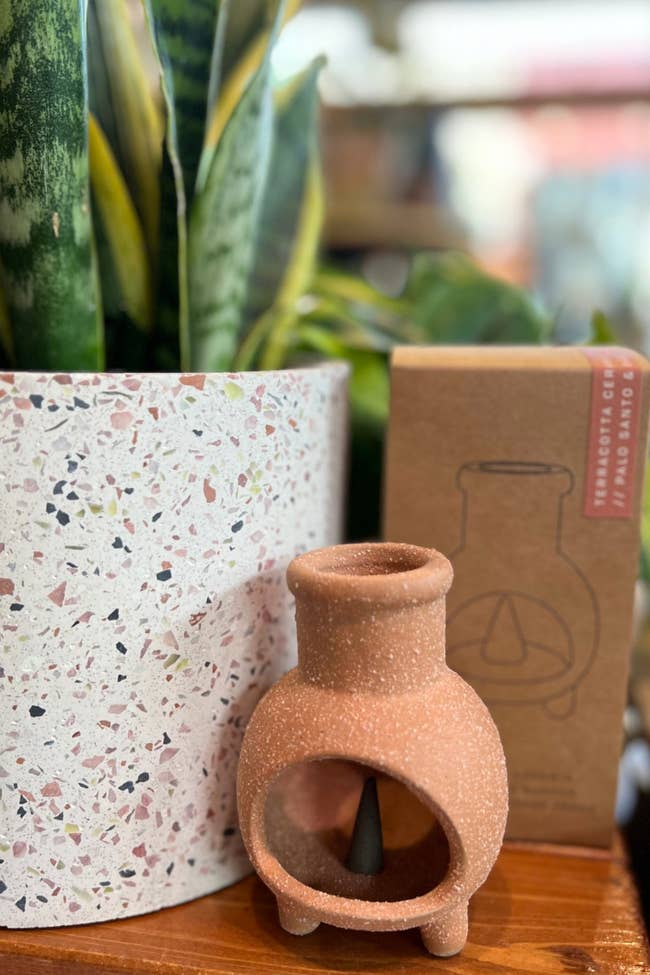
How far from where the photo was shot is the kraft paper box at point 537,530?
16.6 inches

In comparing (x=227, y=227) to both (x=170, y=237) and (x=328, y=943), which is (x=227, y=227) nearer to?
(x=170, y=237)

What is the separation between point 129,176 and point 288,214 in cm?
13

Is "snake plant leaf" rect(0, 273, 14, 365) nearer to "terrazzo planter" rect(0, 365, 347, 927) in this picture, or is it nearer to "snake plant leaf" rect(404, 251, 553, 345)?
"terrazzo planter" rect(0, 365, 347, 927)

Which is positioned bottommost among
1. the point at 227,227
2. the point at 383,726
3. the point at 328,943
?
the point at 328,943

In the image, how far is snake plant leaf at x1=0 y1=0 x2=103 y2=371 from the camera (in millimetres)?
337

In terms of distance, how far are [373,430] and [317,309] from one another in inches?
3.8

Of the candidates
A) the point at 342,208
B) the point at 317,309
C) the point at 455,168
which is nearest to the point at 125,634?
the point at 317,309

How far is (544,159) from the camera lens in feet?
5.74

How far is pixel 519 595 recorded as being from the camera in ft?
1.46

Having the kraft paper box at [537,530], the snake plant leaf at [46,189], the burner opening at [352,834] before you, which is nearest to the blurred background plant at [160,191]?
the snake plant leaf at [46,189]

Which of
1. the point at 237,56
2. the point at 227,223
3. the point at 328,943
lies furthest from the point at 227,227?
the point at 328,943

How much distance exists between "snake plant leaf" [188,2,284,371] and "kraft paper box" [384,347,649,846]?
3.8 inches

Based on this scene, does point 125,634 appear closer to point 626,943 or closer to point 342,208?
point 626,943

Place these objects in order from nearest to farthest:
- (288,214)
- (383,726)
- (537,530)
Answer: (383,726)
(537,530)
(288,214)
